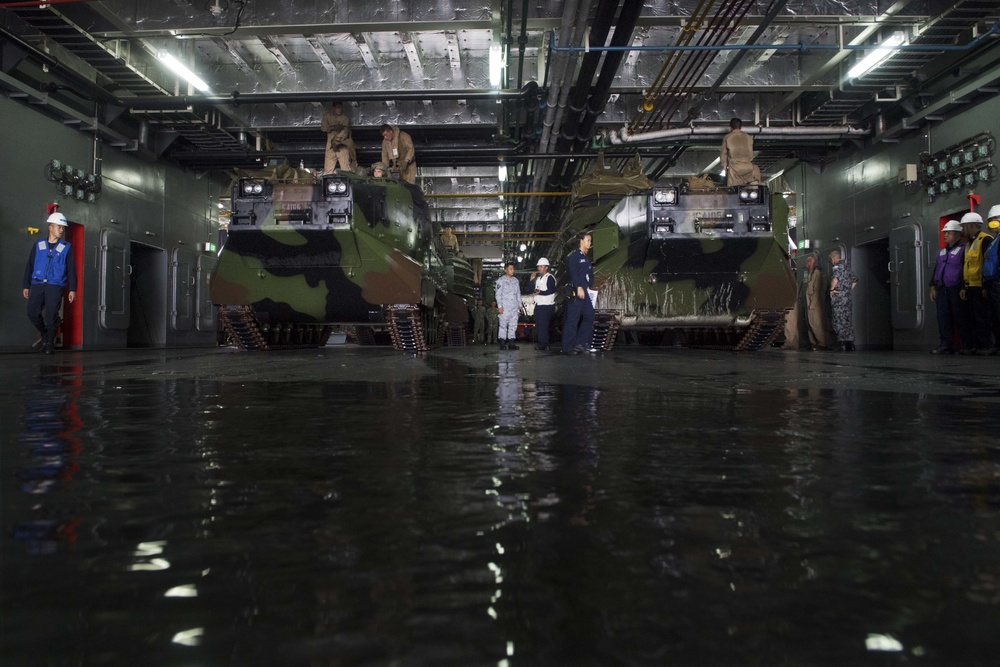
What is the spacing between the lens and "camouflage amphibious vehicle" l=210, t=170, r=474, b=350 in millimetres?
8336

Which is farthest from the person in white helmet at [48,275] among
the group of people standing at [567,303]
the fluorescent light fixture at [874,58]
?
the fluorescent light fixture at [874,58]

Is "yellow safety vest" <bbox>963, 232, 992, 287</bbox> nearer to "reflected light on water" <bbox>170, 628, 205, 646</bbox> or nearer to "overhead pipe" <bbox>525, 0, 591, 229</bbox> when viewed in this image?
"overhead pipe" <bbox>525, 0, 591, 229</bbox>

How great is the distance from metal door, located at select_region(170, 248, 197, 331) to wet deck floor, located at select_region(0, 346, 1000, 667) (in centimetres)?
1393

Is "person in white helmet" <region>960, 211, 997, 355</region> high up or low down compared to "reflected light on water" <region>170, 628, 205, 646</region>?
up

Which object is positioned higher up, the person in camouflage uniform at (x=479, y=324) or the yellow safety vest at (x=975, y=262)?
the yellow safety vest at (x=975, y=262)

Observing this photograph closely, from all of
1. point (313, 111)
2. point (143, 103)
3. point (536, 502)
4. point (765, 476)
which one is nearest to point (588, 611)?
point (536, 502)

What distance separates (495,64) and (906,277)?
740 centimetres

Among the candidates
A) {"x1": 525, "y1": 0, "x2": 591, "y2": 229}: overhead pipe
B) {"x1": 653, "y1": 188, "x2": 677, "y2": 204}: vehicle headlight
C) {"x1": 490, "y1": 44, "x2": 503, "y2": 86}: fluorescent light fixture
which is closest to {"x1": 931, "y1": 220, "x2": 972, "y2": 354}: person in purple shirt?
{"x1": 653, "y1": 188, "x2": 677, "y2": 204}: vehicle headlight

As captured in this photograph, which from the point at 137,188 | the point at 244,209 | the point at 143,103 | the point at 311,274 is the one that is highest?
the point at 143,103

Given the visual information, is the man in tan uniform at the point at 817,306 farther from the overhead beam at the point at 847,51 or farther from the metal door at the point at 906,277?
the overhead beam at the point at 847,51

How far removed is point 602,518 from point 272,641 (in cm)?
43

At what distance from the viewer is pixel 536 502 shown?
0.88 m

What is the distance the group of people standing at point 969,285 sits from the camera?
8883 millimetres

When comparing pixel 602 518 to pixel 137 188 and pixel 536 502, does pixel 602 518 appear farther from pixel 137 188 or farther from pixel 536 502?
pixel 137 188
